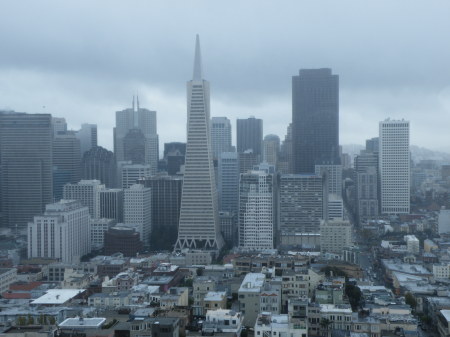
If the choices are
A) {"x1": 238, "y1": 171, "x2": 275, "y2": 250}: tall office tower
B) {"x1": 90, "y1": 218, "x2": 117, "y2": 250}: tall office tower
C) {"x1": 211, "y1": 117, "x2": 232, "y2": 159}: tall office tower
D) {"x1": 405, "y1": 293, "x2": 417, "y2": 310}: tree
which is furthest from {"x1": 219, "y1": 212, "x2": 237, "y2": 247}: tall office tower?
{"x1": 211, "y1": 117, "x2": 232, "y2": 159}: tall office tower

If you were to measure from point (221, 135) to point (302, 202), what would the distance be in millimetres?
22507

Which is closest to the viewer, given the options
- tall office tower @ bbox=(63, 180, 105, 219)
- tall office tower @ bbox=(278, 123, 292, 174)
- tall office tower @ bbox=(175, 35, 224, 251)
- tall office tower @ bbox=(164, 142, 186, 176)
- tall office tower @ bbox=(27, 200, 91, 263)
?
tall office tower @ bbox=(27, 200, 91, 263)

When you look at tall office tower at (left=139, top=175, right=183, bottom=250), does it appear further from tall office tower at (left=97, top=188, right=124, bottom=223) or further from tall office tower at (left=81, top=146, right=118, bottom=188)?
tall office tower at (left=81, top=146, right=118, bottom=188)

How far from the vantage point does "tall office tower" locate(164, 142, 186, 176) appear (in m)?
52.3

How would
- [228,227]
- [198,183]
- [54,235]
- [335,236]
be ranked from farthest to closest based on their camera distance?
[228,227] < [198,183] < [335,236] < [54,235]

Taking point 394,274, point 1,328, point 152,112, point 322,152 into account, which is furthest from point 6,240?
point 152,112

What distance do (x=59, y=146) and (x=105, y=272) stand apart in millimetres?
26122

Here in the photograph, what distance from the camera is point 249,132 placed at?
203 feet

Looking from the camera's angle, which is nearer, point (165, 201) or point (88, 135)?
point (165, 201)

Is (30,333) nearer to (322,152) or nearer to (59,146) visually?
(59,146)

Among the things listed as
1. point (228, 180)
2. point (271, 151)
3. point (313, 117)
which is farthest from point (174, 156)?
point (228, 180)

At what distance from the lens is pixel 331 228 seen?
1212 inches

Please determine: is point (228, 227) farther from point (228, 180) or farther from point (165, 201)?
point (228, 180)

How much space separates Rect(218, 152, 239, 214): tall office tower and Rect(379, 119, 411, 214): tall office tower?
998cm
